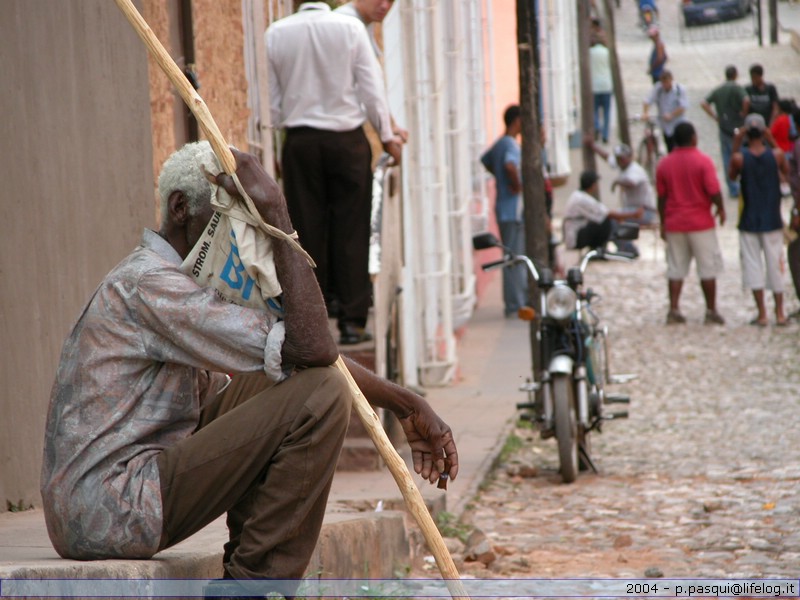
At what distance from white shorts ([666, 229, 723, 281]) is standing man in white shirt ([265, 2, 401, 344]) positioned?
719 centimetres

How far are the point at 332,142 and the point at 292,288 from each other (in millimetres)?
4275

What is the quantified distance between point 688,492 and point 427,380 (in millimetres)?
4166

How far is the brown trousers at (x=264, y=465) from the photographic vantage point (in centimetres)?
355

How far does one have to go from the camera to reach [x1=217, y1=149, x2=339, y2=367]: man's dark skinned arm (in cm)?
351

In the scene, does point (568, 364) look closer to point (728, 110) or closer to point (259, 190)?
point (259, 190)

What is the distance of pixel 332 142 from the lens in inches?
303

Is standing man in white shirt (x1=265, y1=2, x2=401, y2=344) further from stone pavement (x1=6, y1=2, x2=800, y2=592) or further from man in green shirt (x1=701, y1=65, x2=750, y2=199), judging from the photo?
man in green shirt (x1=701, y1=65, x2=750, y2=199)

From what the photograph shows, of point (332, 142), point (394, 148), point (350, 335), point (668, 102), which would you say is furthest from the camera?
point (668, 102)

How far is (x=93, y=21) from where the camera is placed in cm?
544

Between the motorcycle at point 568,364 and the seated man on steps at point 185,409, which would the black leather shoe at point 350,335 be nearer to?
the motorcycle at point 568,364

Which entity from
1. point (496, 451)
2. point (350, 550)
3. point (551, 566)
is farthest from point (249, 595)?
point (496, 451)

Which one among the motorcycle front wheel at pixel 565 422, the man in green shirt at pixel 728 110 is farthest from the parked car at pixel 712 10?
the motorcycle front wheel at pixel 565 422

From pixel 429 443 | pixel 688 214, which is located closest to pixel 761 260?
pixel 688 214

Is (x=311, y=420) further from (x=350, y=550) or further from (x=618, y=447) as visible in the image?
(x=618, y=447)
